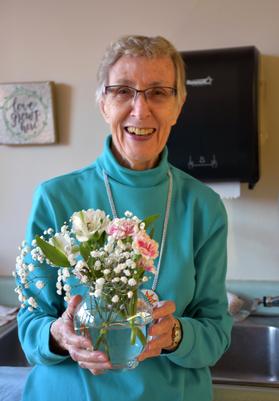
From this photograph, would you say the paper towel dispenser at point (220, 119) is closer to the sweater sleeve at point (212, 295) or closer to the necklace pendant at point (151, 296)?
the sweater sleeve at point (212, 295)

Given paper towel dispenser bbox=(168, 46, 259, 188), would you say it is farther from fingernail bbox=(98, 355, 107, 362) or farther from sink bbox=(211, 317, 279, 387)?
fingernail bbox=(98, 355, 107, 362)

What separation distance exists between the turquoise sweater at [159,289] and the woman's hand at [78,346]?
0.25 feet

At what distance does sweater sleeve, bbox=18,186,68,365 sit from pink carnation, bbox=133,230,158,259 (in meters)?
0.27

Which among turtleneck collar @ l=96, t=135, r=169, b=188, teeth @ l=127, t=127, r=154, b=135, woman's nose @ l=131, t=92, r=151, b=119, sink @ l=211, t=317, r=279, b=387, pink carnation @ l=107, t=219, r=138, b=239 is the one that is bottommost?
sink @ l=211, t=317, r=279, b=387

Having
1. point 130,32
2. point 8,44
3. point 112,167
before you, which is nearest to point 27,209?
point 8,44

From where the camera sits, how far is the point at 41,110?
6.59 feet

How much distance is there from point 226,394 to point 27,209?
1224mm

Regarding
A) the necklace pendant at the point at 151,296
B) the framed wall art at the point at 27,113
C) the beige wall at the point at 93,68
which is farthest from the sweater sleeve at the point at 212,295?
the framed wall art at the point at 27,113

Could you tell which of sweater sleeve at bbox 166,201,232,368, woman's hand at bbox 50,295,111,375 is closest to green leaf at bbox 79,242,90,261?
woman's hand at bbox 50,295,111,375

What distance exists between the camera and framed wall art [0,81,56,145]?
2.00 metres

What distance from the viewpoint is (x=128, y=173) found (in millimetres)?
1021

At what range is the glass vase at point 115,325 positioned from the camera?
767 mm

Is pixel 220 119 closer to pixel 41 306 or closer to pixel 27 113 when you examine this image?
pixel 27 113

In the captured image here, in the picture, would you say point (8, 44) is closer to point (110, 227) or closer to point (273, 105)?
point (273, 105)
